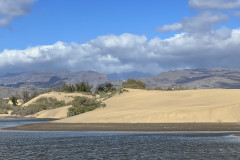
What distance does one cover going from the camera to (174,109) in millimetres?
58094

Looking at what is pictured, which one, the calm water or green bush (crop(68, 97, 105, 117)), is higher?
green bush (crop(68, 97, 105, 117))

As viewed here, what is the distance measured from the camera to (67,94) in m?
138

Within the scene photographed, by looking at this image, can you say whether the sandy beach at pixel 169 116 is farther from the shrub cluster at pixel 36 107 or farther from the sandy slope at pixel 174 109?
the shrub cluster at pixel 36 107

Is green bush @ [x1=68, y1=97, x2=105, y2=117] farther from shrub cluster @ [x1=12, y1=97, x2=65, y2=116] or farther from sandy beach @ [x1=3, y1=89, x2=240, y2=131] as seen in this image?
shrub cluster @ [x1=12, y1=97, x2=65, y2=116]

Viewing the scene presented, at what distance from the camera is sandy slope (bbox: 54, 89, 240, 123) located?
54.2 m

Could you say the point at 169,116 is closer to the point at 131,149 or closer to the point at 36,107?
the point at 131,149

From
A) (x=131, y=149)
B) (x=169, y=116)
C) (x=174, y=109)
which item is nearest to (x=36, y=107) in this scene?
(x=174, y=109)

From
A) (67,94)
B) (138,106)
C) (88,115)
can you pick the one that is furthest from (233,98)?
(67,94)

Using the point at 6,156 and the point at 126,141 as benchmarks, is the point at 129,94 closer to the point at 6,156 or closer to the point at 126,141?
the point at 126,141

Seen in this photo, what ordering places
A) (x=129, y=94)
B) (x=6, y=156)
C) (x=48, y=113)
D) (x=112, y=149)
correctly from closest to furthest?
(x=6, y=156) < (x=112, y=149) < (x=129, y=94) < (x=48, y=113)

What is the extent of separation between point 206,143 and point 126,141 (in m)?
→ 6.73

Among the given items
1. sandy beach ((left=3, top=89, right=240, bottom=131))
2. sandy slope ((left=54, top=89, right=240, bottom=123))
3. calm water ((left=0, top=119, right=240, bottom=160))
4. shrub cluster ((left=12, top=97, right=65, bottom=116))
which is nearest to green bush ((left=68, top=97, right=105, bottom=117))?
sandy slope ((left=54, top=89, right=240, bottom=123))

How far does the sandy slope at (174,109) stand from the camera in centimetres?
5419

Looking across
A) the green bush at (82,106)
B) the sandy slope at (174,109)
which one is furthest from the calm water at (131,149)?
the green bush at (82,106)
